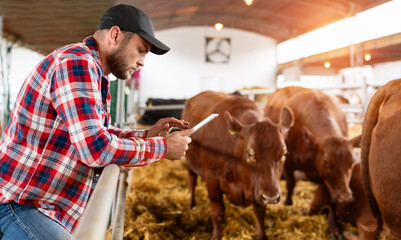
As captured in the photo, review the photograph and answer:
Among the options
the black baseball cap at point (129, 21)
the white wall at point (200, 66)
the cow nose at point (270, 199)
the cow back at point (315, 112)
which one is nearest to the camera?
the black baseball cap at point (129, 21)

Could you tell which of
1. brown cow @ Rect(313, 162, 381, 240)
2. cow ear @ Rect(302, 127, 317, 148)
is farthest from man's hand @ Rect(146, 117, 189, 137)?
cow ear @ Rect(302, 127, 317, 148)

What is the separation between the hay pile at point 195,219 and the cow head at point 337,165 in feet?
1.84

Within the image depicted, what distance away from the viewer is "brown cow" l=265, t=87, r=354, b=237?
3.37 metres

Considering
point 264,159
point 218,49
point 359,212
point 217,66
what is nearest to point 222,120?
point 264,159

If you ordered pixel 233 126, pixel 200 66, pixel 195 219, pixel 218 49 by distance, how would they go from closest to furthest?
pixel 233 126 → pixel 195 219 → pixel 200 66 → pixel 218 49

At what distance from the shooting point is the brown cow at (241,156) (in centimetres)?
282

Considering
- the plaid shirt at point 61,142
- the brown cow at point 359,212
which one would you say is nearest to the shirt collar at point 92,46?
the plaid shirt at point 61,142

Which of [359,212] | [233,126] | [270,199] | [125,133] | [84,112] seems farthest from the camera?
[359,212]

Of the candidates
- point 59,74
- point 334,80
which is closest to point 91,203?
point 59,74

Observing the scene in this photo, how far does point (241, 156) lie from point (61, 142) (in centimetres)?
210

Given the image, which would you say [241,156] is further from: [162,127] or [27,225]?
[27,225]

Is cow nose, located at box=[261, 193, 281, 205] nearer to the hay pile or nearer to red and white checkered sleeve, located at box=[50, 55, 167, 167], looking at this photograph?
the hay pile

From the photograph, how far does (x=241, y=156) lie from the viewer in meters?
3.16

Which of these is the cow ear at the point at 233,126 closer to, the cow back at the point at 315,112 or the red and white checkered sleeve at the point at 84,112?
the cow back at the point at 315,112
